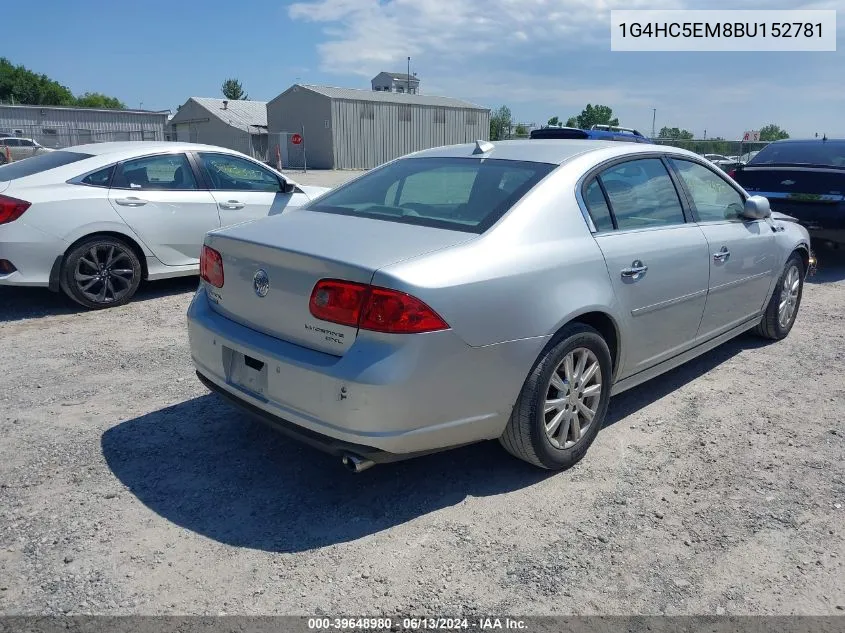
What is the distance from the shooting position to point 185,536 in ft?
9.54

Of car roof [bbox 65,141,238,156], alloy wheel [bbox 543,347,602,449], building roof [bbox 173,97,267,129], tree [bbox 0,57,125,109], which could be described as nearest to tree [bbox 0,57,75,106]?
tree [bbox 0,57,125,109]

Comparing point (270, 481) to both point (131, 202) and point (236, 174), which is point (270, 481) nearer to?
point (131, 202)

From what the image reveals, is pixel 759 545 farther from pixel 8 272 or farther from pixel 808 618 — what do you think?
pixel 8 272

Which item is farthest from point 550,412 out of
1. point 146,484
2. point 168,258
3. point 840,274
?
point 840,274

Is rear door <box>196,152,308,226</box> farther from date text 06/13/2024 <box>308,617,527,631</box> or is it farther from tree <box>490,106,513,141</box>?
tree <box>490,106,513,141</box>

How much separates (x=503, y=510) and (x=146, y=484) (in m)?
1.68

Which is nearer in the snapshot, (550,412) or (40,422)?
(550,412)

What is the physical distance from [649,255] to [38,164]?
569 centimetres

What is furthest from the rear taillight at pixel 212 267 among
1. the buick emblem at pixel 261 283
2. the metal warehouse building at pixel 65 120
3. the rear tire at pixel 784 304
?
the metal warehouse building at pixel 65 120

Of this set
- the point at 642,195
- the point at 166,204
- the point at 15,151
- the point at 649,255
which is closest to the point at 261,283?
the point at 649,255

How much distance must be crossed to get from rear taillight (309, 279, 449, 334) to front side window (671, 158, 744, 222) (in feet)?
8.00

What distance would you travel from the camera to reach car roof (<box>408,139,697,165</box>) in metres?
3.77

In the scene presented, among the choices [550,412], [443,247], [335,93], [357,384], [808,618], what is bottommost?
[808,618]

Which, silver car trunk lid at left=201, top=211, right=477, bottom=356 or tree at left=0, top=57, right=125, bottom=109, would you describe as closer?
silver car trunk lid at left=201, top=211, right=477, bottom=356
